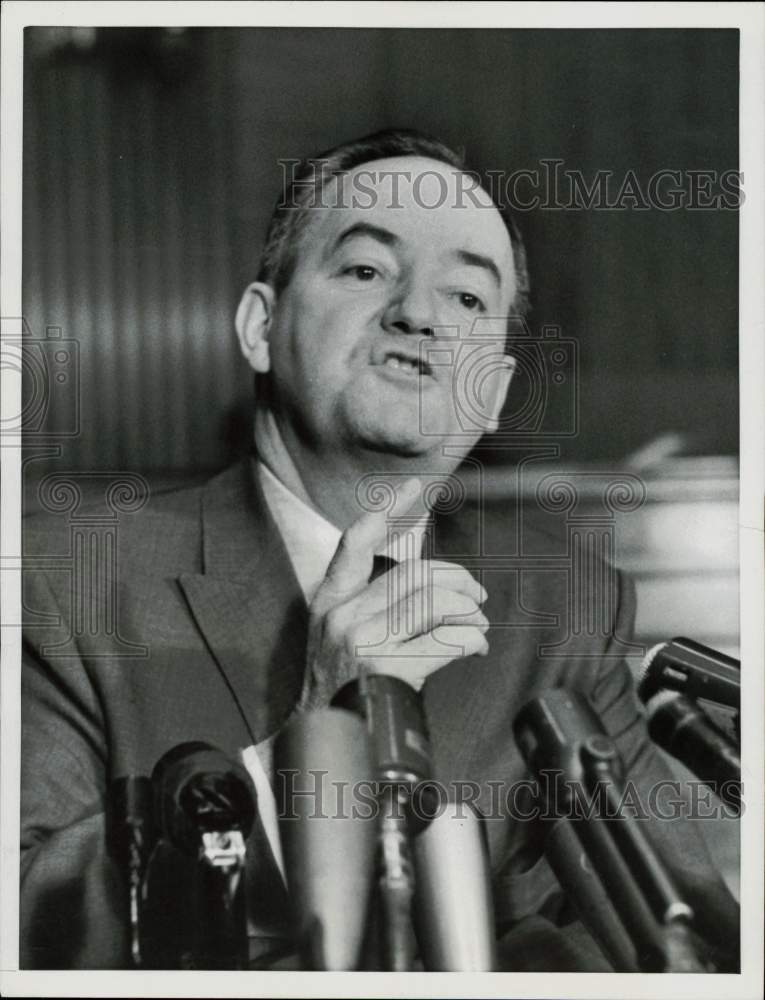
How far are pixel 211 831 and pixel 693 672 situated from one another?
4.15 ft

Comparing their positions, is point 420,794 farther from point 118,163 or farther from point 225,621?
point 118,163

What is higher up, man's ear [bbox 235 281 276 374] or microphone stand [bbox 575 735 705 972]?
man's ear [bbox 235 281 276 374]

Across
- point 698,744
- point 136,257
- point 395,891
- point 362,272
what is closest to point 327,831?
point 395,891

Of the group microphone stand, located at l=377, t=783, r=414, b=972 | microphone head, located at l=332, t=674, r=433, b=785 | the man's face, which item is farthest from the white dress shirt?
microphone stand, located at l=377, t=783, r=414, b=972

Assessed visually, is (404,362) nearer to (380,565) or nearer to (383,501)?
(383,501)

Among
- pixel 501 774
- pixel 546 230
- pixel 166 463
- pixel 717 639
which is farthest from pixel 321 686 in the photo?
pixel 546 230

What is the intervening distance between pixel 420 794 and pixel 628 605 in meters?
0.70

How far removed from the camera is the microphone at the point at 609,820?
274 centimetres

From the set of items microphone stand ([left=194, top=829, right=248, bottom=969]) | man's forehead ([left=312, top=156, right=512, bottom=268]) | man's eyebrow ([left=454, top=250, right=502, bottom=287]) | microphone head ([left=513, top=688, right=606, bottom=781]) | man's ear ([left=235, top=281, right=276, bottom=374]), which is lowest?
microphone stand ([left=194, top=829, right=248, bottom=969])

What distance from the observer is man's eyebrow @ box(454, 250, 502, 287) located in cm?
279

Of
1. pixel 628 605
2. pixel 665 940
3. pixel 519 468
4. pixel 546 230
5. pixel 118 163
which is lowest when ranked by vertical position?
pixel 665 940

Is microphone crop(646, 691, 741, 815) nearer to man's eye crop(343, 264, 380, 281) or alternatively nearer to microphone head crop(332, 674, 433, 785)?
microphone head crop(332, 674, 433, 785)

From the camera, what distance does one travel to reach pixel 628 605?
2795mm

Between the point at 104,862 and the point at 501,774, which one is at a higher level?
the point at 501,774
